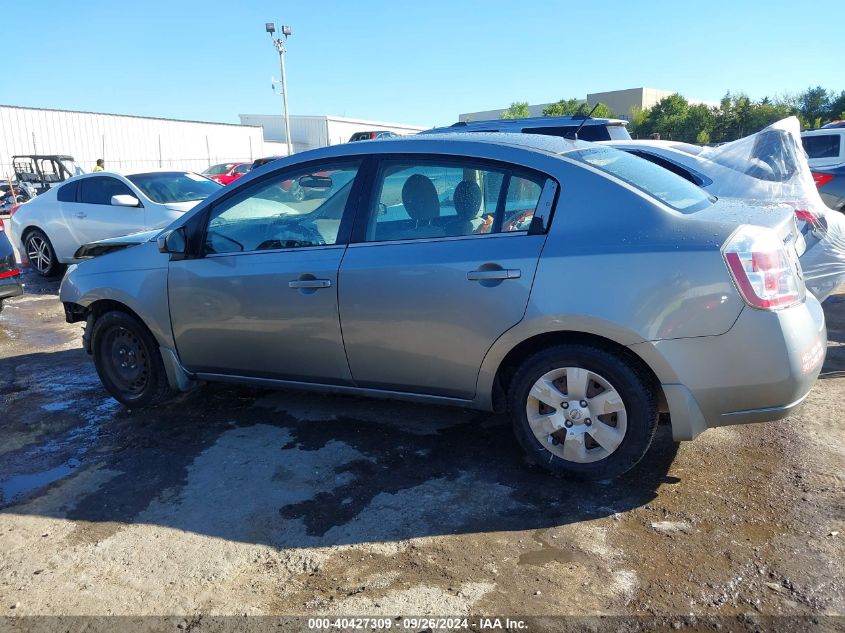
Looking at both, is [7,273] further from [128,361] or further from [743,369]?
[743,369]

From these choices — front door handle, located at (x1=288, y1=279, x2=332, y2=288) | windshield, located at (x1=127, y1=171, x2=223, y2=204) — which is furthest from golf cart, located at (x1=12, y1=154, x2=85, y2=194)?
front door handle, located at (x1=288, y1=279, x2=332, y2=288)

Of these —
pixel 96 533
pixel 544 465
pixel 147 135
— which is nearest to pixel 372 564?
pixel 544 465

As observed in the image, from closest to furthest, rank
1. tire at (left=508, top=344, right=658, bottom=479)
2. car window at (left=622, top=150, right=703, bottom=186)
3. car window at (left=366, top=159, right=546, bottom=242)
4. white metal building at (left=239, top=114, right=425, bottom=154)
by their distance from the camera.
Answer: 1. tire at (left=508, top=344, right=658, bottom=479)
2. car window at (left=366, top=159, right=546, bottom=242)
3. car window at (left=622, top=150, right=703, bottom=186)
4. white metal building at (left=239, top=114, right=425, bottom=154)

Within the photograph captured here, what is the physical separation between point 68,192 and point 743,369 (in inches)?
400

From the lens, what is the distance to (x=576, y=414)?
3.37 m

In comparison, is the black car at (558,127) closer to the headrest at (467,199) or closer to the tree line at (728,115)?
the headrest at (467,199)

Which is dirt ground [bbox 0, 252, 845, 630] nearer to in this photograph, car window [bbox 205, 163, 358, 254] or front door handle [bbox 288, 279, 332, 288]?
front door handle [bbox 288, 279, 332, 288]

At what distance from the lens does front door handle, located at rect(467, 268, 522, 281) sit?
3357 millimetres

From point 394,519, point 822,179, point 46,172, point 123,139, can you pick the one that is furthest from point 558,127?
point 123,139

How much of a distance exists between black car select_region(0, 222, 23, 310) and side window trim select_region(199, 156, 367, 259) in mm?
3999

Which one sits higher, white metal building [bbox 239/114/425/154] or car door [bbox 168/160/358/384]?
white metal building [bbox 239/114/425/154]

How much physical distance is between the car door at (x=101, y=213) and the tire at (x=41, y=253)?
2.42ft

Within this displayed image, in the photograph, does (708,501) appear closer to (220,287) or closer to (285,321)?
(285,321)

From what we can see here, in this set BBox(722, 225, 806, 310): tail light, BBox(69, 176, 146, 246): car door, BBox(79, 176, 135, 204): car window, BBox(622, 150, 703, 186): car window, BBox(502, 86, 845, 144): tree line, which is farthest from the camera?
BBox(502, 86, 845, 144): tree line
